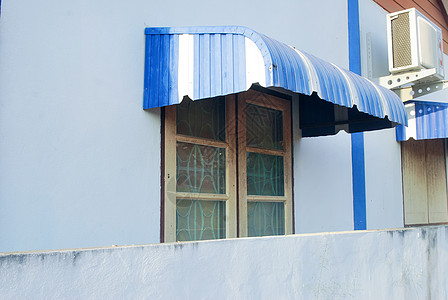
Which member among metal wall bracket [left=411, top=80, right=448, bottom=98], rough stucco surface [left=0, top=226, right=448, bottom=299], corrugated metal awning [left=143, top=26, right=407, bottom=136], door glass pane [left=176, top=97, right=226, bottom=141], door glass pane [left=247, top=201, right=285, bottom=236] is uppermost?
metal wall bracket [left=411, top=80, right=448, bottom=98]

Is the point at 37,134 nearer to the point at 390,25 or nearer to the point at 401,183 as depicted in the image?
the point at 390,25

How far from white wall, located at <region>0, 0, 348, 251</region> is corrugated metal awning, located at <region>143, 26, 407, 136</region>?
0.21 m

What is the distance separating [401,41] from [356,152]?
160 centimetres

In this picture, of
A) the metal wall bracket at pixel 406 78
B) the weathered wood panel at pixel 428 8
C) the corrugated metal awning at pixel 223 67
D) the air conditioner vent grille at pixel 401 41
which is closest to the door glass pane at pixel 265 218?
the corrugated metal awning at pixel 223 67

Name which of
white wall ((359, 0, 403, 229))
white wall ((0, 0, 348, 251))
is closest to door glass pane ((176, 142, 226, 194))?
white wall ((0, 0, 348, 251))

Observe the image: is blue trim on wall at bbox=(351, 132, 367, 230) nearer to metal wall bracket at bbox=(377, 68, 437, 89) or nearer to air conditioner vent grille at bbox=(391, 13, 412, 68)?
metal wall bracket at bbox=(377, 68, 437, 89)

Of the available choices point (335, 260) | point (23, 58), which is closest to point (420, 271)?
point (335, 260)

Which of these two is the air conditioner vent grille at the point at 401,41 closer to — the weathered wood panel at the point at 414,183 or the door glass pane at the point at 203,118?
the weathered wood panel at the point at 414,183

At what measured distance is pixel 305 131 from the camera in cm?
533

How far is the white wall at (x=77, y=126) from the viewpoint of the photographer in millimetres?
2902

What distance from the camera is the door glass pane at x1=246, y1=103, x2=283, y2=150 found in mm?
4711

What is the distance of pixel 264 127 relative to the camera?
16.1 feet


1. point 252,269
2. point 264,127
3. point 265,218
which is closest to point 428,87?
point 264,127

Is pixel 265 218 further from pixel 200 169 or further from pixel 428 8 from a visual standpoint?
pixel 428 8
